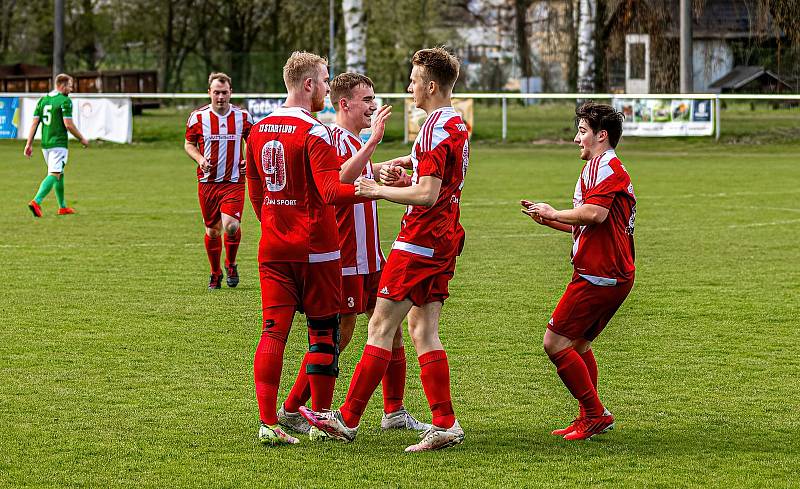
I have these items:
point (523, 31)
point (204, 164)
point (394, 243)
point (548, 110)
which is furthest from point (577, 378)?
point (523, 31)

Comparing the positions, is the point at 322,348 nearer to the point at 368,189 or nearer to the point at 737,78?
the point at 368,189

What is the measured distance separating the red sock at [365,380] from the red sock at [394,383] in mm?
408

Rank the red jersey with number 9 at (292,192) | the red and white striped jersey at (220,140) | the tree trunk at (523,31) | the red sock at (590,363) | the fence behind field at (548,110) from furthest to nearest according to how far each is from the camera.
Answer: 1. the tree trunk at (523,31)
2. the fence behind field at (548,110)
3. the red and white striped jersey at (220,140)
4. the red sock at (590,363)
5. the red jersey with number 9 at (292,192)

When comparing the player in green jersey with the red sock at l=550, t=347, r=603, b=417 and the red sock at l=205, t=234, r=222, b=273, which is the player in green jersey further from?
the red sock at l=550, t=347, r=603, b=417

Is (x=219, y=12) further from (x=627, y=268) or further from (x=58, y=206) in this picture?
(x=627, y=268)

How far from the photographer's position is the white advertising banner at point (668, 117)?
3102cm

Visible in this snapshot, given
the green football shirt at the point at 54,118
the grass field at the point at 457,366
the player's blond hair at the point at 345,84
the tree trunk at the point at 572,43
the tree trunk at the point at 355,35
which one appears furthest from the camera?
the tree trunk at the point at 572,43

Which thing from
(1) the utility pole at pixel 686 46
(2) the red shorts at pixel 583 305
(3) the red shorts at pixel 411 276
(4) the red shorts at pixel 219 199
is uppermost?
(1) the utility pole at pixel 686 46

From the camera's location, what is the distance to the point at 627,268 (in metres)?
6.14

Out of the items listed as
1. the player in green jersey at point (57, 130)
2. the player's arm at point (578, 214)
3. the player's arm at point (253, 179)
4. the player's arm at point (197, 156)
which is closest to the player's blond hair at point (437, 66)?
the player's arm at point (578, 214)

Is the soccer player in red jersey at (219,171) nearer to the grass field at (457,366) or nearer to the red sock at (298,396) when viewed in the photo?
the grass field at (457,366)

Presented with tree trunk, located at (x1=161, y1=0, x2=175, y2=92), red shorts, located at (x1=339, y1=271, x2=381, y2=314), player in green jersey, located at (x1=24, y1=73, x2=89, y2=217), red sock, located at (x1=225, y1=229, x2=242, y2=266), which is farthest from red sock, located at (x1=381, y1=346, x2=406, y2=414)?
tree trunk, located at (x1=161, y1=0, x2=175, y2=92)

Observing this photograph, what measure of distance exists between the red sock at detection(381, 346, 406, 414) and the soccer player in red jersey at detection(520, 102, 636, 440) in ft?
2.61

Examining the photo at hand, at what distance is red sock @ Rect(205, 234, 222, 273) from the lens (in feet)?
37.5
